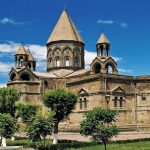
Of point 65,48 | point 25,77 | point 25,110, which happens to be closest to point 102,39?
point 65,48

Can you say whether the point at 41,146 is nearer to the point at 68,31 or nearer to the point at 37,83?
the point at 37,83

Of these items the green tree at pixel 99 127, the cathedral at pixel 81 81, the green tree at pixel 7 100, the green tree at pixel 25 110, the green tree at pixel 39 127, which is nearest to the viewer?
the green tree at pixel 99 127

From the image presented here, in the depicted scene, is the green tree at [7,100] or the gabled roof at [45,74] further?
the gabled roof at [45,74]

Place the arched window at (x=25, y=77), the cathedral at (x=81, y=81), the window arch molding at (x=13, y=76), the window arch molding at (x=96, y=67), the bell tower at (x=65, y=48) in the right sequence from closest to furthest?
the cathedral at (x=81, y=81)
the window arch molding at (x=96, y=67)
the arched window at (x=25, y=77)
the window arch molding at (x=13, y=76)
the bell tower at (x=65, y=48)

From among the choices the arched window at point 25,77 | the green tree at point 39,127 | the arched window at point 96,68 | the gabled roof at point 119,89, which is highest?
the arched window at point 96,68

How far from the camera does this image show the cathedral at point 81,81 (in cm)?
5100

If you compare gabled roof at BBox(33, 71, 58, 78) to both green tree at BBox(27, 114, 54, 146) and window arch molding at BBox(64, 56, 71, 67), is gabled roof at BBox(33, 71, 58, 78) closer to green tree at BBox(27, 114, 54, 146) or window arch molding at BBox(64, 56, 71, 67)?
window arch molding at BBox(64, 56, 71, 67)

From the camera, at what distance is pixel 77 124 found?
53.7 meters

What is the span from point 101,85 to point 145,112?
7777mm

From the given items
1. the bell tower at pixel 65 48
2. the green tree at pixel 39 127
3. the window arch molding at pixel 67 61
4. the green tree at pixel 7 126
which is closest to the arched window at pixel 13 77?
the bell tower at pixel 65 48

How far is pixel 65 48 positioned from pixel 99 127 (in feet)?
127

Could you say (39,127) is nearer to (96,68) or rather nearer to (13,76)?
(96,68)

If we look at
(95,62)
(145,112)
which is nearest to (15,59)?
(95,62)

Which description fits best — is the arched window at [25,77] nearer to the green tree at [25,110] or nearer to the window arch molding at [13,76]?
the window arch molding at [13,76]
